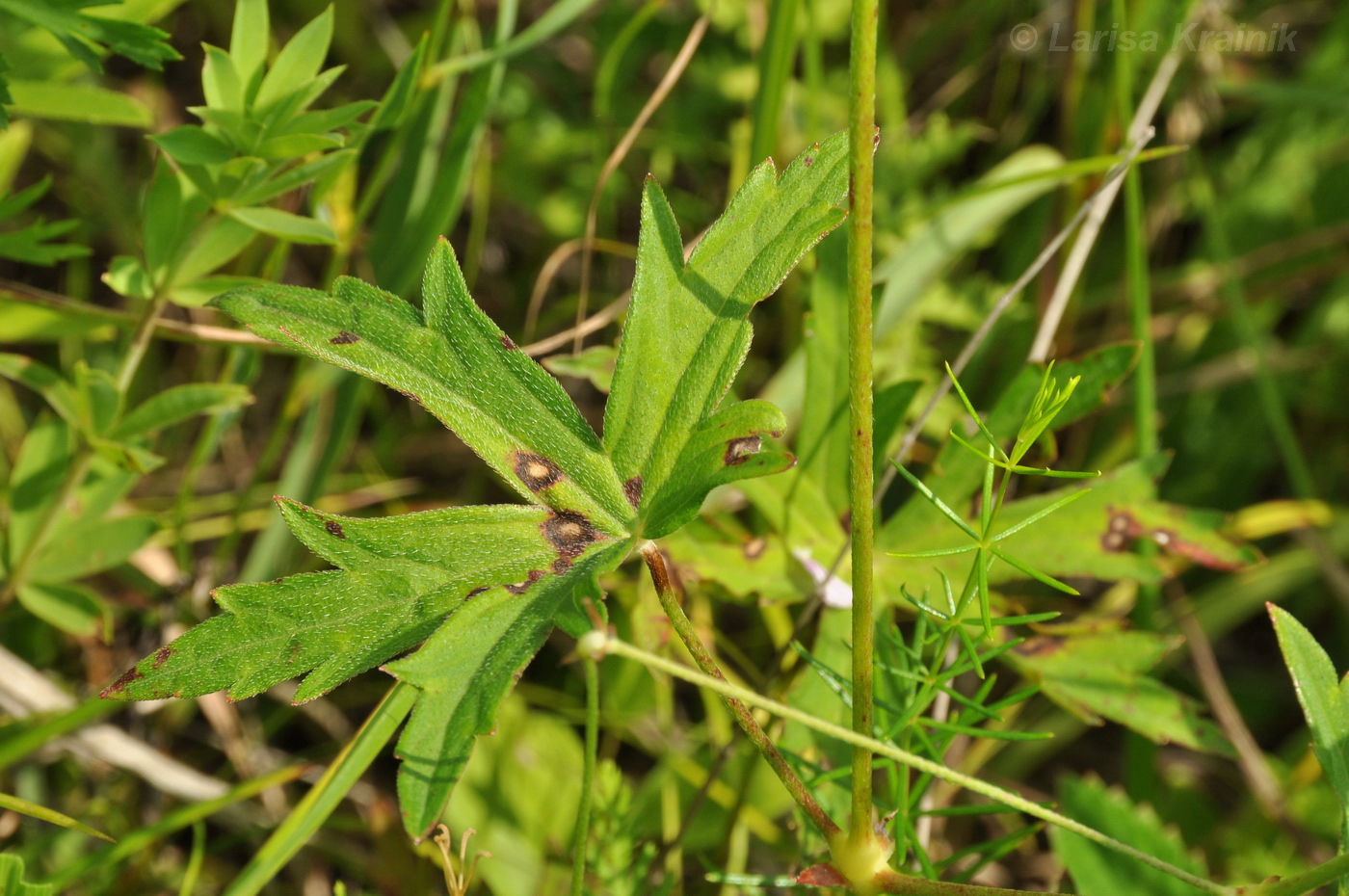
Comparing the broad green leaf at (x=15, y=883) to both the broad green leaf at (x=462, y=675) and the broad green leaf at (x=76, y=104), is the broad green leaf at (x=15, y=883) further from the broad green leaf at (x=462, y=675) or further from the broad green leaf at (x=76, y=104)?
the broad green leaf at (x=76, y=104)

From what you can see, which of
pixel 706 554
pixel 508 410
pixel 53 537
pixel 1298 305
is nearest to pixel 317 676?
pixel 508 410

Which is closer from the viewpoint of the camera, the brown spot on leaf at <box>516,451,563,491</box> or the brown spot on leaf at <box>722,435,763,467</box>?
the brown spot on leaf at <box>722,435,763,467</box>

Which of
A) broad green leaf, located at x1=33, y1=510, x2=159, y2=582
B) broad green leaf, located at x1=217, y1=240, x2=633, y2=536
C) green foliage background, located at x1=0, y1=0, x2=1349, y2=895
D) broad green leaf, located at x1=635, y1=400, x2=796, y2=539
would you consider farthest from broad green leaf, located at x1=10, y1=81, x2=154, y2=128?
broad green leaf, located at x1=635, y1=400, x2=796, y2=539

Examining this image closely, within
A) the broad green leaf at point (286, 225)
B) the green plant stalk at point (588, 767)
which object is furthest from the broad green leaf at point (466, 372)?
the broad green leaf at point (286, 225)

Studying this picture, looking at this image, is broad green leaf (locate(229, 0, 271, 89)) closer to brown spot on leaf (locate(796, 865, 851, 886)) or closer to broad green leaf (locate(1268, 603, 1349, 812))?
brown spot on leaf (locate(796, 865, 851, 886))

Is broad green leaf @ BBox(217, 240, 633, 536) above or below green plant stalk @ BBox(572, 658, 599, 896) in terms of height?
above

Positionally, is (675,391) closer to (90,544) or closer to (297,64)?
(297,64)
